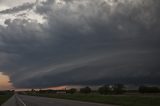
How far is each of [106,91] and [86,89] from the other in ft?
154

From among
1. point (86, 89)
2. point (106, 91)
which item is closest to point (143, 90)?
point (106, 91)

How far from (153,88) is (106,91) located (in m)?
18.2

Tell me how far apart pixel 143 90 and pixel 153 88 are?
7817 mm

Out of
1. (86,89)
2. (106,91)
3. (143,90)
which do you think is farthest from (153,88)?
(86,89)

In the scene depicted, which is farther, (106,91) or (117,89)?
(106,91)

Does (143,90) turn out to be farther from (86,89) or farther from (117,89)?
(86,89)

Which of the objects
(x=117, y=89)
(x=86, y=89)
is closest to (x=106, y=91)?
(x=117, y=89)

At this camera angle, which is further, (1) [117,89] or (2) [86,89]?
(2) [86,89]

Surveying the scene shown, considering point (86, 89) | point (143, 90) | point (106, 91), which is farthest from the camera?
point (86, 89)

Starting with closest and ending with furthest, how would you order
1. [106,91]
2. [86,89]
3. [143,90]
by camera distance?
1. [143,90]
2. [106,91]
3. [86,89]

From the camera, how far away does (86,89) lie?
595 feet

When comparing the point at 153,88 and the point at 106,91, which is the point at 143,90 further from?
the point at 106,91

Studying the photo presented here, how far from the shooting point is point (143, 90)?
12444 centimetres
